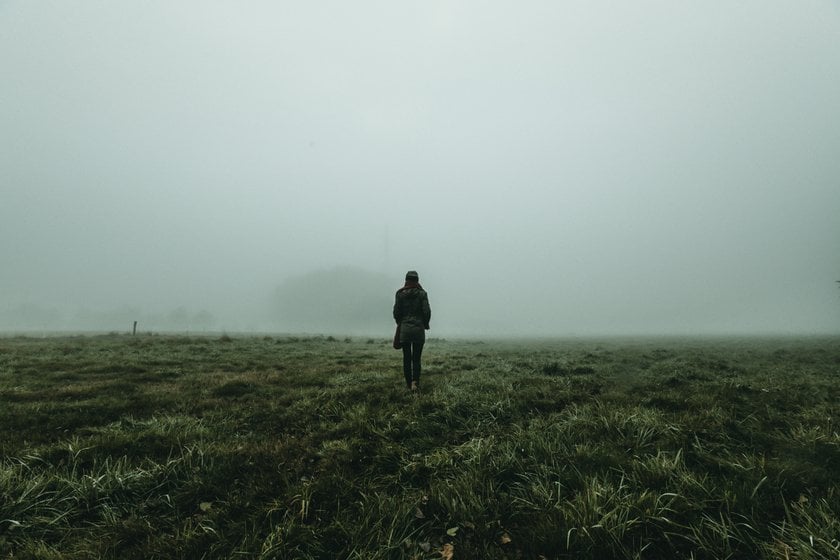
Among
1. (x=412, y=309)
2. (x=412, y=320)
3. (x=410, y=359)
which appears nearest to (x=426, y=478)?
(x=410, y=359)

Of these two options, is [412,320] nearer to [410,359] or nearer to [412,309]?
[412,309]

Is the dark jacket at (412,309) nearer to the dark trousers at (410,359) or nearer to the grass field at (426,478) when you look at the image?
the dark trousers at (410,359)

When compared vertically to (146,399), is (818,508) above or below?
above

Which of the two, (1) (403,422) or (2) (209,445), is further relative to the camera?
(1) (403,422)

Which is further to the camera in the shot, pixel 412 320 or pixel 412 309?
pixel 412 309

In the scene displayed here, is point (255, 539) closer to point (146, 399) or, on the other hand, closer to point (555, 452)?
point (555, 452)

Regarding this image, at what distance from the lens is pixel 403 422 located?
6.09 m

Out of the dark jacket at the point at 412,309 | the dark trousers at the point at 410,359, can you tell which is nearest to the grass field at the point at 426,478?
the dark trousers at the point at 410,359

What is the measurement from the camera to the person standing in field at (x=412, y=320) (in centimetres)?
902

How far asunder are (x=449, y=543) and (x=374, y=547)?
69 centimetres

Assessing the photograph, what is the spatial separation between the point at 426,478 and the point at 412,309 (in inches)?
214

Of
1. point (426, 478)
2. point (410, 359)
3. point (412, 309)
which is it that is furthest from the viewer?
point (412, 309)

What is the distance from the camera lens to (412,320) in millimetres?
9297

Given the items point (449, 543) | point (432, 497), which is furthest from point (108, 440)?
point (449, 543)
